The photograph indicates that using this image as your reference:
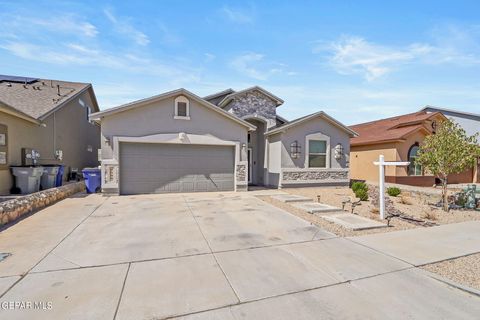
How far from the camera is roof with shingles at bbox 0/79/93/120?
10.9m

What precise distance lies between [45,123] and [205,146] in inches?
303

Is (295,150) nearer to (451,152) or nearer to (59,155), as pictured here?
(451,152)

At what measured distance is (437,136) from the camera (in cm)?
886

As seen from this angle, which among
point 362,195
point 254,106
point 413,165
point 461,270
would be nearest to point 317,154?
point 362,195

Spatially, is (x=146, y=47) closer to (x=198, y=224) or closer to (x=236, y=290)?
(x=198, y=224)

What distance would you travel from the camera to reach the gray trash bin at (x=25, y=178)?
8680 millimetres

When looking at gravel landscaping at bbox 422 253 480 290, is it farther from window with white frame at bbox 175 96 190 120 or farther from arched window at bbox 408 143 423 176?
arched window at bbox 408 143 423 176

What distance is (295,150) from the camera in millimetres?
13211

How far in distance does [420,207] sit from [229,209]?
7.45 meters

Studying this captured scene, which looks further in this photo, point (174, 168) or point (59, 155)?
point (59, 155)

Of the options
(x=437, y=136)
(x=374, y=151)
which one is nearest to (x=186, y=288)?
(x=437, y=136)

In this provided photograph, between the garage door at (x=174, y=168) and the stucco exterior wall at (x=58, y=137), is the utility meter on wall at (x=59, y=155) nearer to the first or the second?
the stucco exterior wall at (x=58, y=137)

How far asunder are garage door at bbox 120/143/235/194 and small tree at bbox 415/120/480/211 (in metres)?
8.36

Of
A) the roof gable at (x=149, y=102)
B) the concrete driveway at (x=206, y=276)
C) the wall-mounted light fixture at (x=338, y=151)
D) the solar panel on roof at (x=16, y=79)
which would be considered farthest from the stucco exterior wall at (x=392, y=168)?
the solar panel on roof at (x=16, y=79)
